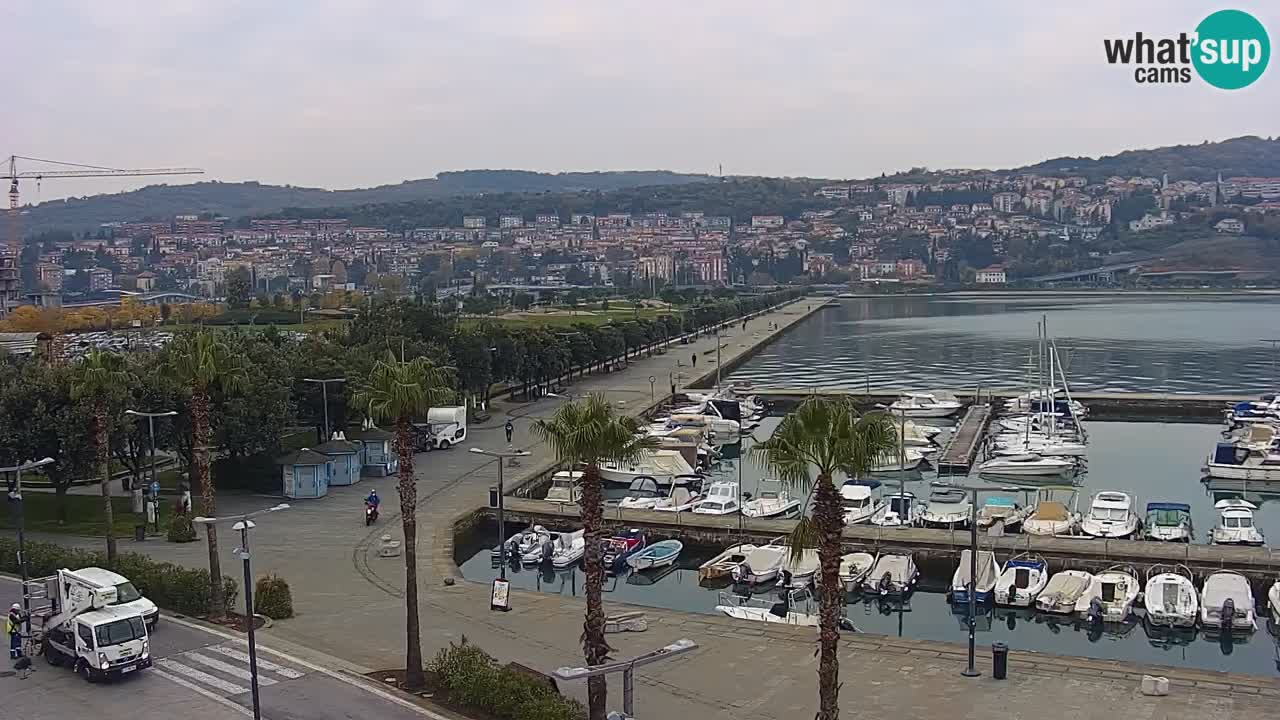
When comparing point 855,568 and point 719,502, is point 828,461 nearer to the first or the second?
point 855,568

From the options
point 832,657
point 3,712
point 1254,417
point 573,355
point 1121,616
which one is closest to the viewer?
point 832,657

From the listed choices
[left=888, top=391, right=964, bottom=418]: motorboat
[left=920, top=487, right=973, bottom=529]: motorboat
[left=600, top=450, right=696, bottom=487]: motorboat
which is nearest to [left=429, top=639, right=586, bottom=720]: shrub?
[left=920, top=487, right=973, bottom=529]: motorboat

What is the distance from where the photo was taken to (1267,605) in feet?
78.7

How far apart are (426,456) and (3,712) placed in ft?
76.3

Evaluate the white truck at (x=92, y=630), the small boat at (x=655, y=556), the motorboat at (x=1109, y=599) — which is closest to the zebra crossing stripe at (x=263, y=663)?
the white truck at (x=92, y=630)

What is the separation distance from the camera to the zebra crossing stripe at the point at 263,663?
16.9 meters

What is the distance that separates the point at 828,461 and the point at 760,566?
1365 centimetres

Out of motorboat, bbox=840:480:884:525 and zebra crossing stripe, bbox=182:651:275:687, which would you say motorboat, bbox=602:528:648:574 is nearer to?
motorboat, bbox=840:480:884:525

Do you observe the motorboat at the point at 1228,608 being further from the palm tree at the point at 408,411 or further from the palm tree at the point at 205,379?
the palm tree at the point at 205,379

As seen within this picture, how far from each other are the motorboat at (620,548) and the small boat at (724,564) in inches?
73.9

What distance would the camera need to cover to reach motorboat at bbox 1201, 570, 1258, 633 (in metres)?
22.4

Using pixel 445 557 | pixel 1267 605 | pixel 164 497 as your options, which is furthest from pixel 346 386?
pixel 1267 605

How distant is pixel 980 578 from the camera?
80.8 ft

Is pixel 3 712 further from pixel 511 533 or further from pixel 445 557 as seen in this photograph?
pixel 511 533
